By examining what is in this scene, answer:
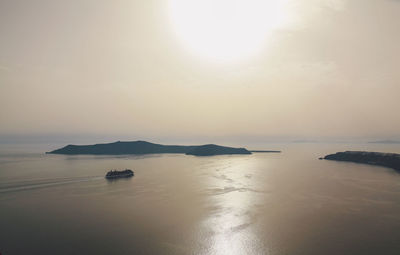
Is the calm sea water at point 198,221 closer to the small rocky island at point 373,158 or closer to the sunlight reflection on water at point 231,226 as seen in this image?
the sunlight reflection on water at point 231,226

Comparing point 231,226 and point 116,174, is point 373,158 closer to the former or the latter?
point 231,226

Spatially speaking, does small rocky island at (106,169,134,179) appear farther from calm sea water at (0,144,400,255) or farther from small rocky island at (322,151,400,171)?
small rocky island at (322,151,400,171)

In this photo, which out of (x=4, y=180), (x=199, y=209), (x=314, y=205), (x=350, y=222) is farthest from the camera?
(x=4, y=180)

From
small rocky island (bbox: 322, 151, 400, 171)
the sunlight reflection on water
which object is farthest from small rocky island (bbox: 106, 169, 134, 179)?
small rocky island (bbox: 322, 151, 400, 171)

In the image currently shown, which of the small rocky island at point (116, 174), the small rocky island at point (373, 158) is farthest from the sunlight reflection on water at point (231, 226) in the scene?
the small rocky island at point (373, 158)

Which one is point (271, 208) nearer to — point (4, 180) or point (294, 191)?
point (294, 191)

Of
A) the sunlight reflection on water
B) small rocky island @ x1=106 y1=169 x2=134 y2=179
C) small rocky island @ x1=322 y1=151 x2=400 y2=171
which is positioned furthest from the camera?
small rocky island @ x1=322 y1=151 x2=400 y2=171

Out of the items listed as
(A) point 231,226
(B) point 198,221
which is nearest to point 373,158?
(A) point 231,226

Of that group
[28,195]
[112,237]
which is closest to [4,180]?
[28,195]
